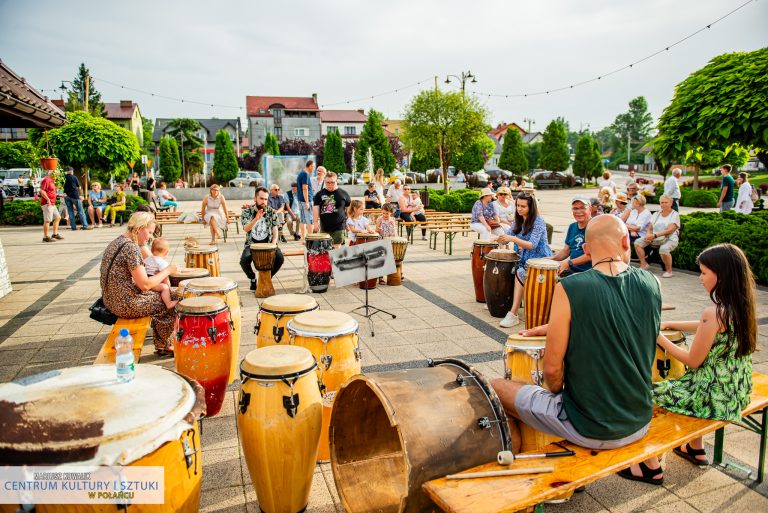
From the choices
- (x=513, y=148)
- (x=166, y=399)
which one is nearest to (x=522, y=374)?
(x=166, y=399)

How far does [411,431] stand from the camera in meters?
2.38

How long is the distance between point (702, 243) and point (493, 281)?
17.9 ft

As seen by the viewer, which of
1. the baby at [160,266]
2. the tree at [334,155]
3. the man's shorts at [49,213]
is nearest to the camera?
the baby at [160,266]

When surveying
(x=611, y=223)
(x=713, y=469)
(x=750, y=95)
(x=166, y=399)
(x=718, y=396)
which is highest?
(x=750, y=95)

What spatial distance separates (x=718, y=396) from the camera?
3.11 metres

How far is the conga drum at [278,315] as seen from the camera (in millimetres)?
4043

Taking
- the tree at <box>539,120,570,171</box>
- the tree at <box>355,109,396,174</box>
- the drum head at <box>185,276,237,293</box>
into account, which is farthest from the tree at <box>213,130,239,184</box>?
the drum head at <box>185,276,237,293</box>

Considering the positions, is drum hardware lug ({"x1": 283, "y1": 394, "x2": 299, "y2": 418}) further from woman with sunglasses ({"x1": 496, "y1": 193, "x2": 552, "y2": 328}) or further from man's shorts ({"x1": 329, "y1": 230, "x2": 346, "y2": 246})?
man's shorts ({"x1": 329, "y1": 230, "x2": 346, "y2": 246})

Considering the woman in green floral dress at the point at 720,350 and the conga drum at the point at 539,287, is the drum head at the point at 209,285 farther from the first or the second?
the woman in green floral dress at the point at 720,350

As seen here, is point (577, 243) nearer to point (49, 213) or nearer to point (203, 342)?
point (203, 342)

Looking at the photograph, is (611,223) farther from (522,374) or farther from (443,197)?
(443,197)

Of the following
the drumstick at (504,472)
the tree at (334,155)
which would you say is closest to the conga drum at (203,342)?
the drumstick at (504,472)

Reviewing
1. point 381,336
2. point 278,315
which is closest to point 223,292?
point 278,315

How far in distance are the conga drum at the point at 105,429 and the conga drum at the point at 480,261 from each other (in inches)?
214
